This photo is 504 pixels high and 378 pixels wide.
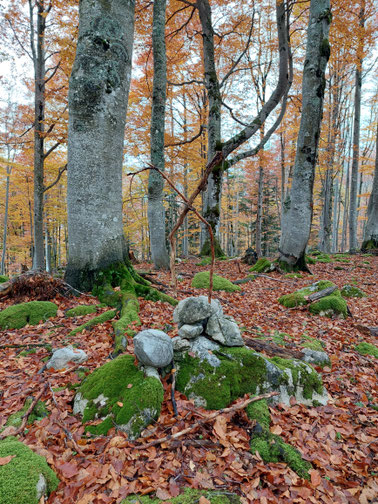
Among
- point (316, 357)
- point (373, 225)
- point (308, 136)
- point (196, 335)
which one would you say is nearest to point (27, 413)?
point (196, 335)

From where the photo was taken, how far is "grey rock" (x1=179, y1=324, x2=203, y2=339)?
9.18ft

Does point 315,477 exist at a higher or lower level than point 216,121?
lower

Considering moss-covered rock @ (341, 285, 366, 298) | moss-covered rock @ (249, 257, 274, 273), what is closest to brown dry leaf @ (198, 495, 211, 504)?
moss-covered rock @ (341, 285, 366, 298)

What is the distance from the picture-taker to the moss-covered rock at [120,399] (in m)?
2.12

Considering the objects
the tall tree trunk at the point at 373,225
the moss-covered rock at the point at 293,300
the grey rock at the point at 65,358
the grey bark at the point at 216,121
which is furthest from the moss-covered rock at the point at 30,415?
the tall tree trunk at the point at 373,225

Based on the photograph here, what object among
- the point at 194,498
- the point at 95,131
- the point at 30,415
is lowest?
the point at 194,498

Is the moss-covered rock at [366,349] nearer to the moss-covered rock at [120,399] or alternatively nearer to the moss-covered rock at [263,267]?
the moss-covered rock at [120,399]

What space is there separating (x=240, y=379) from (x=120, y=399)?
119 centimetres

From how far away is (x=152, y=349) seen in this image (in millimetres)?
2426

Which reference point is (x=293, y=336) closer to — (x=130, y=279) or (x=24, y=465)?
(x=130, y=279)

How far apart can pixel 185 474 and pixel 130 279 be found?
11.9 feet

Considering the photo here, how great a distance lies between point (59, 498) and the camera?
1557mm

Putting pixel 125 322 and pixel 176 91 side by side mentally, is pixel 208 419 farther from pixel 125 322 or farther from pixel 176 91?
pixel 176 91

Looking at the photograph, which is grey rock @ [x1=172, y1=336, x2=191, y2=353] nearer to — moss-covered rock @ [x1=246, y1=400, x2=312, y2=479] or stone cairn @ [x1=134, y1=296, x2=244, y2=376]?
stone cairn @ [x1=134, y1=296, x2=244, y2=376]
